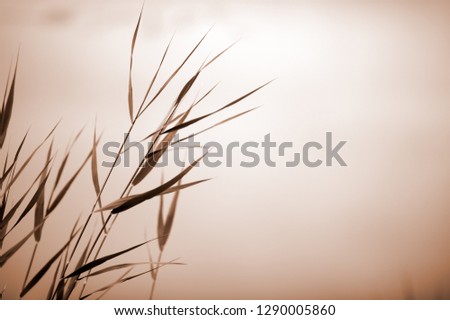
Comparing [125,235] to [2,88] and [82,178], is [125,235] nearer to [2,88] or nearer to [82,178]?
[82,178]

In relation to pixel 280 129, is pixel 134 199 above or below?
below

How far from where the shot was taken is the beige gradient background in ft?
5.83

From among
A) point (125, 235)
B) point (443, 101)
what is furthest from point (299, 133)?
point (125, 235)

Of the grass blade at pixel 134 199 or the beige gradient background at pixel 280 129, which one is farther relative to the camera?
the beige gradient background at pixel 280 129

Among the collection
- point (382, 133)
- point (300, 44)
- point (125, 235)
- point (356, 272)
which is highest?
point (300, 44)

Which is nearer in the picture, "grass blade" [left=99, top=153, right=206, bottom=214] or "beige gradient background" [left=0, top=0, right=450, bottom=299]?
"grass blade" [left=99, top=153, right=206, bottom=214]

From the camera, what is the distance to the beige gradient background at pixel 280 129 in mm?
1778

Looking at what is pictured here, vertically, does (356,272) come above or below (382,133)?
below

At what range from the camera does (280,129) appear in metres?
1.79

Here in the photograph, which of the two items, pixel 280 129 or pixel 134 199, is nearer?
pixel 134 199
